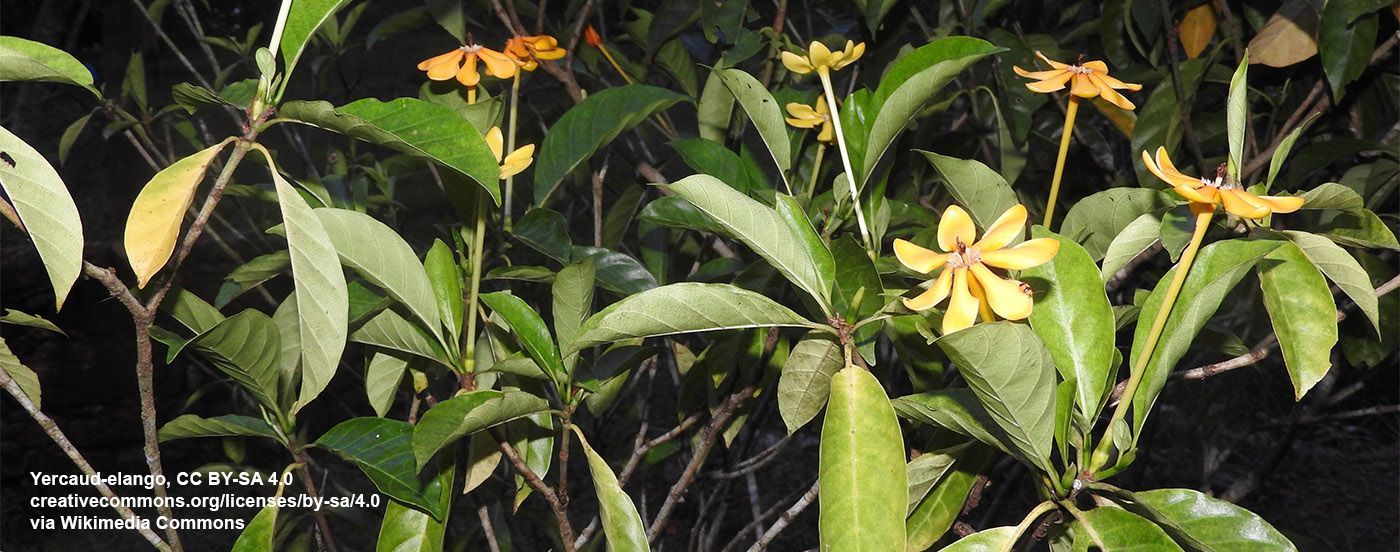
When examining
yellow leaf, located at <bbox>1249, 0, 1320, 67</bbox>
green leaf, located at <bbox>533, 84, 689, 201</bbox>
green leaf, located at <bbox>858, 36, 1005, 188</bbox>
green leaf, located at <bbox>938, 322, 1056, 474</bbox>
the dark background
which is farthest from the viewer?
the dark background

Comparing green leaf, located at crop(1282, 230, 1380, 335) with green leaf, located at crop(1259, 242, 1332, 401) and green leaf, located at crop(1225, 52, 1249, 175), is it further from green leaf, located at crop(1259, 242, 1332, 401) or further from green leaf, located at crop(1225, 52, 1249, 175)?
green leaf, located at crop(1225, 52, 1249, 175)

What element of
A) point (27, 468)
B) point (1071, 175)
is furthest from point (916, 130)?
point (27, 468)

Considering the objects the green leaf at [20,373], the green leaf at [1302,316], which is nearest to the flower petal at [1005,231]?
the green leaf at [1302,316]

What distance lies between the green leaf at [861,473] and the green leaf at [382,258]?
39 centimetres

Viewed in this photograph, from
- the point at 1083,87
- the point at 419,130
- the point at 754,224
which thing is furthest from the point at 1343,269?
the point at 419,130

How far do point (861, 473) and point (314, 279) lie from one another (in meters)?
0.41

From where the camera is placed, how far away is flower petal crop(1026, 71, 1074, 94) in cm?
89

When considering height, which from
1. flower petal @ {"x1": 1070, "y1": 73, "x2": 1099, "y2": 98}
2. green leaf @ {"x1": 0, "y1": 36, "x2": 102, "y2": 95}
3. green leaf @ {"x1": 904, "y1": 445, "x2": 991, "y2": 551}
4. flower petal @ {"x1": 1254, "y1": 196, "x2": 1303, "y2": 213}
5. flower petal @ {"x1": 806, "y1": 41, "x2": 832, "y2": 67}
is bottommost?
green leaf @ {"x1": 904, "y1": 445, "x2": 991, "y2": 551}

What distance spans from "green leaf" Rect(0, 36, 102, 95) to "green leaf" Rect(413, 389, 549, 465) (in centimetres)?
34

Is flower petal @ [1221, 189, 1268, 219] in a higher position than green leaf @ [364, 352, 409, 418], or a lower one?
higher

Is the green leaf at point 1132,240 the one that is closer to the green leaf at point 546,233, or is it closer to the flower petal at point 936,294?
the flower petal at point 936,294

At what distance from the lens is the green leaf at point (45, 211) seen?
2.18 ft

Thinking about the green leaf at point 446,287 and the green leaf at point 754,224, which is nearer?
the green leaf at point 754,224

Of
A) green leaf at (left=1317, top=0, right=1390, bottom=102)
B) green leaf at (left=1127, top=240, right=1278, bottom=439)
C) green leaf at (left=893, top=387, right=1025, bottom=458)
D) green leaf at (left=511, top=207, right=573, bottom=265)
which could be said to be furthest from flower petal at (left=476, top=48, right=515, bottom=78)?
green leaf at (left=1317, top=0, right=1390, bottom=102)
